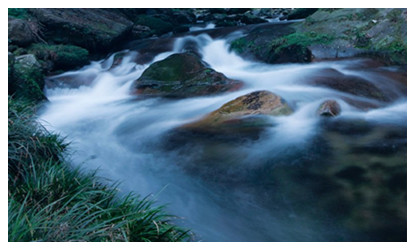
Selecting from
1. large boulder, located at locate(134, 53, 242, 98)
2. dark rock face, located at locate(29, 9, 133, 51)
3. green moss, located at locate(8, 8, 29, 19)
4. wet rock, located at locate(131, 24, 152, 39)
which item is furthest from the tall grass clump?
wet rock, located at locate(131, 24, 152, 39)

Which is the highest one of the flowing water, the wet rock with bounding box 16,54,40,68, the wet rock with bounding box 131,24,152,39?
the wet rock with bounding box 131,24,152,39

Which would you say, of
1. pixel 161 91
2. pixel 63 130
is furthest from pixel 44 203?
pixel 161 91

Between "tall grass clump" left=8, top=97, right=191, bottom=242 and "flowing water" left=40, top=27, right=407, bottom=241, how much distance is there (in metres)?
0.47

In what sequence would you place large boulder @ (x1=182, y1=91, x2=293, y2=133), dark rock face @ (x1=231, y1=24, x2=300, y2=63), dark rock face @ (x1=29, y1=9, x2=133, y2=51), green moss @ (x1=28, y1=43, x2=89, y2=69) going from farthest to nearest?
dark rock face @ (x1=29, y1=9, x2=133, y2=51), green moss @ (x1=28, y1=43, x2=89, y2=69), dark rock face @ (x1=231, y1=24, x2=300, y2=63), large boulder @ (x1=182, y1=91, x2=293, y2=133)

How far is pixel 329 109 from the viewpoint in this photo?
13.0 feet

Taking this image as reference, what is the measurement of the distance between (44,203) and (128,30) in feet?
23.8

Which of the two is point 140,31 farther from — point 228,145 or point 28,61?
point 228,145

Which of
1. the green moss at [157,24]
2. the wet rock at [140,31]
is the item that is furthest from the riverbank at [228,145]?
the green moss at [157,24]

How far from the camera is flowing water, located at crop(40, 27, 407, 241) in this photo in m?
2.49

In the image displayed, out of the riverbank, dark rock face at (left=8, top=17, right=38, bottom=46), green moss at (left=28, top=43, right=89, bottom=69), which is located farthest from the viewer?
green moss at (left=28, top=43, right=89, bottom=69)

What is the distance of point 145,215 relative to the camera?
2.06 m

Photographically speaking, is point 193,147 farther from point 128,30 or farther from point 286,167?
point 128,30

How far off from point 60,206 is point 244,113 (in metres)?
2.45

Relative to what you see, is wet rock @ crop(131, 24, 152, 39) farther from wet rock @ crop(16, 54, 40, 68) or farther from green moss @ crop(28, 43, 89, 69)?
wet rock @ crop(16, 54, 40, 68)
